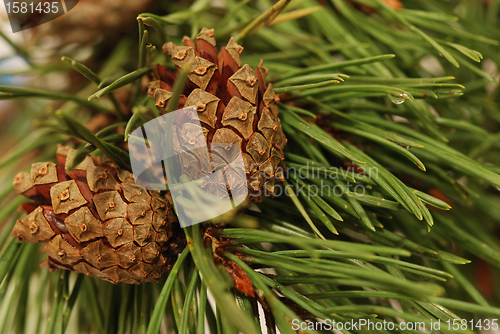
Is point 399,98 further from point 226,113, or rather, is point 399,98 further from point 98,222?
point 98,222

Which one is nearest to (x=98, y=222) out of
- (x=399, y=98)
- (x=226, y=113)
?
(x=226, y=113)

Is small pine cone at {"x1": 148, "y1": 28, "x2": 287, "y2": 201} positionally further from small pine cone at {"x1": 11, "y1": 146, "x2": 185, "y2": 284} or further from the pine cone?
the pine cone

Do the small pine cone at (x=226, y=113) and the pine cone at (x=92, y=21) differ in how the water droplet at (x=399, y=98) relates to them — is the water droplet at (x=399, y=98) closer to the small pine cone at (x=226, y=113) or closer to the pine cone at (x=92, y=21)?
the small pine cone at (x=226, y=113)

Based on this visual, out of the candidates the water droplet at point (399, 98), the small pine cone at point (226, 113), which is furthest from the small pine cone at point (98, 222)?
the water droplet at point (399, 98)

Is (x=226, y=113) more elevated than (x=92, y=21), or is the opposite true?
(x=92, y=21)

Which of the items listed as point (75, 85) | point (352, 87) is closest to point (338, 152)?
point (352, 87)

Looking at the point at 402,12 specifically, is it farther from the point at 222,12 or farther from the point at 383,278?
the point at 383,278
